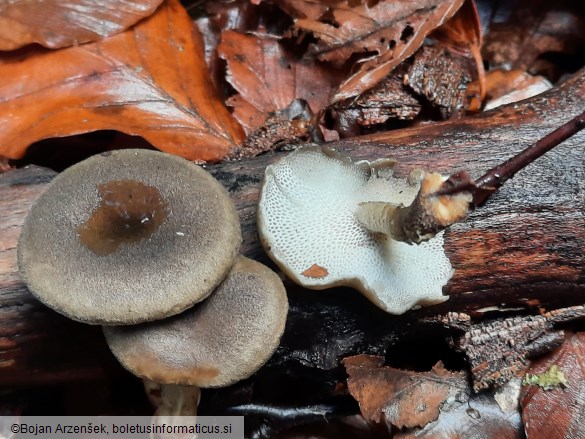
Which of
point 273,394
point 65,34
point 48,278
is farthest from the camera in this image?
point 65,34

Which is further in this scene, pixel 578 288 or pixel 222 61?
pixel 222 61

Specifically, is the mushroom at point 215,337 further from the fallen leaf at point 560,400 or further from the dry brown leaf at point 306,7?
the dry brown leaf at point 306,7

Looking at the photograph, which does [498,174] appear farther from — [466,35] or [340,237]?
[466,35]

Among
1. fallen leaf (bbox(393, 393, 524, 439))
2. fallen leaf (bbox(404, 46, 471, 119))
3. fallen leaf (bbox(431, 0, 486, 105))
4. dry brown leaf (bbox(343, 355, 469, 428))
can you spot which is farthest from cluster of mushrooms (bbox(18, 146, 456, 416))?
fallen leaf (bbox(431, 0, 486, 105))

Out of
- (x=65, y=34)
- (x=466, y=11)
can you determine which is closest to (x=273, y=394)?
(x=65, y=34)

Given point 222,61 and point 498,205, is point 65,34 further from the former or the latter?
point 498,205

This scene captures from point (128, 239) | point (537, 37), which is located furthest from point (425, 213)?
point (537, 37)

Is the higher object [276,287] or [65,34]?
[65,34]

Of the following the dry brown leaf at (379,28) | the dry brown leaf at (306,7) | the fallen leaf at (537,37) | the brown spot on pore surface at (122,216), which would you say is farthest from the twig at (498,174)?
the fallen leaf at (537,37)
